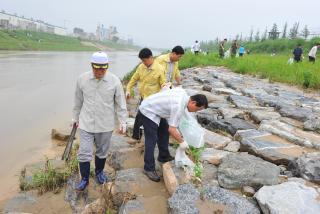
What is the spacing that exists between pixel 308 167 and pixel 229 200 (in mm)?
1151

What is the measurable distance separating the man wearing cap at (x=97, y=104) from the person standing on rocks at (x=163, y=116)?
306mm

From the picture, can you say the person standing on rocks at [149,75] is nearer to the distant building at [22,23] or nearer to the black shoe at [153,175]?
the black shoe at [153,175]

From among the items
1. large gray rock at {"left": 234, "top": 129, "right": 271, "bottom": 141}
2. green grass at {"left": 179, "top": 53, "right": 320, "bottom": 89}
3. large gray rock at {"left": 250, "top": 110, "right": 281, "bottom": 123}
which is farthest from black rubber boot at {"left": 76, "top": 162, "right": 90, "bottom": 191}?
green grass at {"left": 179, "top": 53, "right": 320, "bottom": 89}

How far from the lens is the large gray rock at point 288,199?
9.43ft

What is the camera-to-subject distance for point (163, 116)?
11.7 feet

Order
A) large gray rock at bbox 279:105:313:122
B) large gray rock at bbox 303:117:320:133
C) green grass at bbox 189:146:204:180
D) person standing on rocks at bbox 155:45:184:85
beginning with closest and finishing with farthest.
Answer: green grass at bbox 189:146:204:180 < person standing on rocks at bbox 155:45:184:85 < large gray rock at bbox 303:117:320:133 < large gray rock at bbox 279:105:313:122

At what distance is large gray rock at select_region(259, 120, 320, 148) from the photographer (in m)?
4.69

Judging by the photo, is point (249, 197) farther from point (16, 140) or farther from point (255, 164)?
point (16, 140)

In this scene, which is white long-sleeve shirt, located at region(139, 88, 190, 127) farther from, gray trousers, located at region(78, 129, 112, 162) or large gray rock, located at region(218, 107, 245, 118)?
large gray rock, located at region(218, 107, 245, 118)

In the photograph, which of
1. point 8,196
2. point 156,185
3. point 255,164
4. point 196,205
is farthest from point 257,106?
point 8,196

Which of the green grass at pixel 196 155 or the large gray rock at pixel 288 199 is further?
the green grass at pixel 196 155

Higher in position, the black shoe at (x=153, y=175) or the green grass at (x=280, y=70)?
the green grass at (x=280, y=70)

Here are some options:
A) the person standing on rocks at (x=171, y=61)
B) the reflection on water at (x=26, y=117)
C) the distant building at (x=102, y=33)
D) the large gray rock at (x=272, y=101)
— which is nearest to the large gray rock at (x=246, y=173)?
the person standing on rocks at (x=171, y=61)

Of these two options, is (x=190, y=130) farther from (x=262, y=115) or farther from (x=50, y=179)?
(x=262, y=115)
